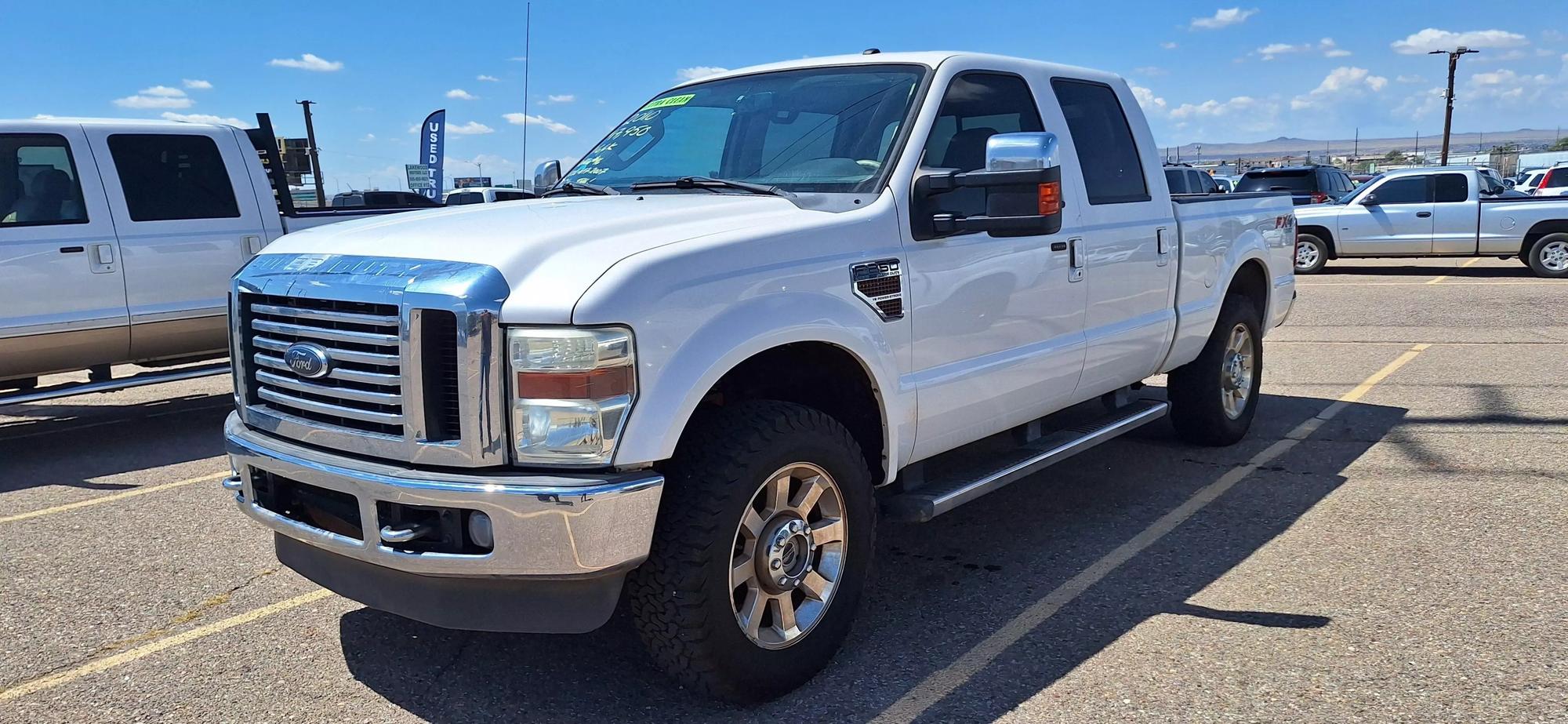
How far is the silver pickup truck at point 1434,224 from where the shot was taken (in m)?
16.7

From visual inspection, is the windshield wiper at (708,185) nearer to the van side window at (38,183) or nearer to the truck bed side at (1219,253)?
the truck bed side at (1219,253)

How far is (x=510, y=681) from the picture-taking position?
359 cm

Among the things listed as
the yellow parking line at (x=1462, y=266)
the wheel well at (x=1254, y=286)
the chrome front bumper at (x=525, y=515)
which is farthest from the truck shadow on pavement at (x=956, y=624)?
the yellow parking line at (x=1462, y=266)

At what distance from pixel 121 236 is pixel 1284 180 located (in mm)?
20969

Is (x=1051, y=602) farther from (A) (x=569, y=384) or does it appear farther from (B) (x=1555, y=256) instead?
(B) (x=1555, y=256)

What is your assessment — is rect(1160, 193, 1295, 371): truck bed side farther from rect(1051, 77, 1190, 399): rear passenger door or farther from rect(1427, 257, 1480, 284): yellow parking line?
rect(1427, 257, 1480, 284): yellow parking line

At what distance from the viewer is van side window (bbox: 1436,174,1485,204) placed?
1730 cm

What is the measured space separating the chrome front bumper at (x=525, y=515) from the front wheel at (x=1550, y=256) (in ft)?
58.8

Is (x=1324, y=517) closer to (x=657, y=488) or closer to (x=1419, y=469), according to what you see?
(x=1419, y=469)

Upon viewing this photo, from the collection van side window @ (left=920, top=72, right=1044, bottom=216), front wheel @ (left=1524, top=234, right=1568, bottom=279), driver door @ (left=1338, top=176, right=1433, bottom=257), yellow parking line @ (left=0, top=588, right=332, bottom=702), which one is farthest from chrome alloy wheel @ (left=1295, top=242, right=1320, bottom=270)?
yellow parking line @ (left=0, top=588, right=332, bottom=702)

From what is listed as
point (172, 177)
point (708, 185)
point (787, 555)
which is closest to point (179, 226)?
point (172, 177)

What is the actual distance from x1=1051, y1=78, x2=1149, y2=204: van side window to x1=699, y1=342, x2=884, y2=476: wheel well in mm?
1624

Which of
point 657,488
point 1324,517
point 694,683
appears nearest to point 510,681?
point 694,683

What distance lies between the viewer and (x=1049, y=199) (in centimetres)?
375
